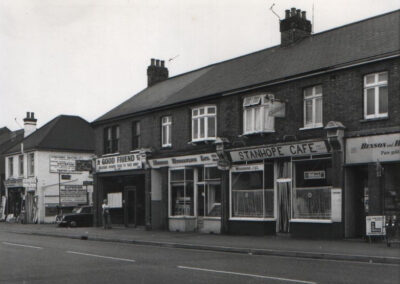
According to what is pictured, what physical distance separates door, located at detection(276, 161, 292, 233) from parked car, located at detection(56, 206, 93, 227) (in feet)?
55.3

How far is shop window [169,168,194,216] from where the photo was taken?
90.2ft

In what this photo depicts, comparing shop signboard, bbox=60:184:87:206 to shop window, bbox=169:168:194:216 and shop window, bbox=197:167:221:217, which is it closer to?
shop window, bbox=169:168:194:216

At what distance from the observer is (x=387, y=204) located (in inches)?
759

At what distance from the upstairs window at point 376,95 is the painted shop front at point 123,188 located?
44.5 feet

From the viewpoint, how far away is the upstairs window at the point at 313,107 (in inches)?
840

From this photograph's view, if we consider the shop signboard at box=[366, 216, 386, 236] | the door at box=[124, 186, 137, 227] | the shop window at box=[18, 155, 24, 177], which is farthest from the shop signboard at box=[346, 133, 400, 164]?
the shop window at box=[18, 155, 24, 177]

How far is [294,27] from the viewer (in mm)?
26359

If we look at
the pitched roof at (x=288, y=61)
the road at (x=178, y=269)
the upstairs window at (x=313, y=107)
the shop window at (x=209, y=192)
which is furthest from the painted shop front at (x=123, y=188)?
the road at (x=178, y=269)

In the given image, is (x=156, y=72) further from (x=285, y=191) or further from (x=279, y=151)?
(x=285, y=191)

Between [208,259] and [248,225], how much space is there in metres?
8.95

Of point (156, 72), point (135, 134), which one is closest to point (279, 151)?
point (135, 134)

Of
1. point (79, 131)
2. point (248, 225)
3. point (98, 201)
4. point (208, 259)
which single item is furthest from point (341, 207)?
point (79, 131)

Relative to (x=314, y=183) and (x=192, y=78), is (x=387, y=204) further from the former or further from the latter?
(x=192, y=78)

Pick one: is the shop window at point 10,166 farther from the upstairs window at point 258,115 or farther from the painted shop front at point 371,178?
the painted shop front at point 371,178
